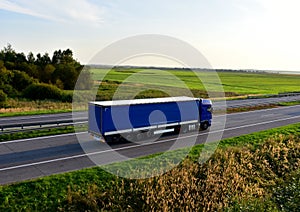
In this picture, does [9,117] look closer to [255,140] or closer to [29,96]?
[29,96]

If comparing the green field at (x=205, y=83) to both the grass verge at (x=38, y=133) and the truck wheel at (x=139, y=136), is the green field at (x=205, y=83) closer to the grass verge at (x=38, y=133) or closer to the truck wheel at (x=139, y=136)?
the grass verge at (x=38, y=133)

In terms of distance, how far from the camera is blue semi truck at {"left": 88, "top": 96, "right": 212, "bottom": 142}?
57.2ft

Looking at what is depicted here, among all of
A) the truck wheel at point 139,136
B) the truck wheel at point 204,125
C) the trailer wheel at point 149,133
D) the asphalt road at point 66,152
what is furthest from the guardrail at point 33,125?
the truck wheel at point 204,125

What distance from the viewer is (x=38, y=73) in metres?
52.7

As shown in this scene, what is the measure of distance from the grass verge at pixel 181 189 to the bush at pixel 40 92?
102 ft

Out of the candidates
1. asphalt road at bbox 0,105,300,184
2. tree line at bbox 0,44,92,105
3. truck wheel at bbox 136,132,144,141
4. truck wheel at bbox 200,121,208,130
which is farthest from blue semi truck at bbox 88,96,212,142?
tree line at bbox 0,44,92,105

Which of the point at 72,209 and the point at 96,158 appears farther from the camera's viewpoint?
the point at 96,158

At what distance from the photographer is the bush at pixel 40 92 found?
42.9 m

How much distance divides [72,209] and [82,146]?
6.77 m

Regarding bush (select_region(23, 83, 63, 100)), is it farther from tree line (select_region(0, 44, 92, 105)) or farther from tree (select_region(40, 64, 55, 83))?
tree (select_region(40, 64, 55, 83))

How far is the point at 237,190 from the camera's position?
14070 mm

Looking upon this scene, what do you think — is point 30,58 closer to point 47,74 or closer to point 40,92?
point 47,74

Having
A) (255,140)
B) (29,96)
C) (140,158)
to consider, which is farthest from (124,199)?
(29,96)

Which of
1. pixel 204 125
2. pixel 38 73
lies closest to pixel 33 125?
pixel 204 125
